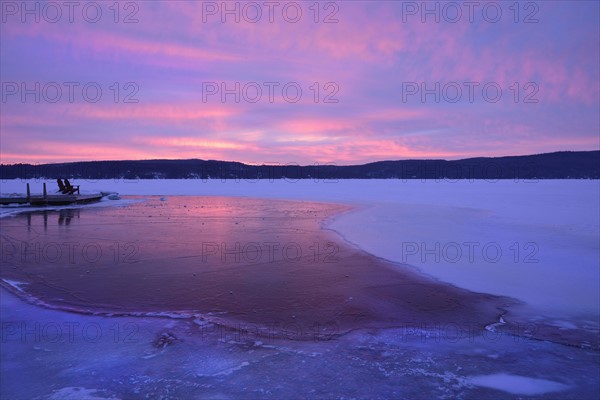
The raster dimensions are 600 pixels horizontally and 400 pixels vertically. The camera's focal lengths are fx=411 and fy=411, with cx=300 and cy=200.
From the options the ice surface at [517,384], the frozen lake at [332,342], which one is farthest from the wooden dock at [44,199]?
the ice surface at [517,384]

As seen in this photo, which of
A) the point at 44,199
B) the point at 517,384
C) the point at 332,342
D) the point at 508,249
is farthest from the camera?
the point at 44,199

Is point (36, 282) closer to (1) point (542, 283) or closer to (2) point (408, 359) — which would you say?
(2) point (408, 359)

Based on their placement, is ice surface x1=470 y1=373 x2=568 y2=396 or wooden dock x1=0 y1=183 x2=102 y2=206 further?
wooden dock x1=0 y1=183 x2=102 y2=206

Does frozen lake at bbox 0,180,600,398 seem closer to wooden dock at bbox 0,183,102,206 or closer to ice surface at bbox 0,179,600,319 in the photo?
ice surface at bbox 0,179,600,319

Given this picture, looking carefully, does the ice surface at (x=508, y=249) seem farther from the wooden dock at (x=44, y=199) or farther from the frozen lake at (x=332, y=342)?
the wooden dock at (x=44, y=199)

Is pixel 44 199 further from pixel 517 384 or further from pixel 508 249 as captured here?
pixel 517 384

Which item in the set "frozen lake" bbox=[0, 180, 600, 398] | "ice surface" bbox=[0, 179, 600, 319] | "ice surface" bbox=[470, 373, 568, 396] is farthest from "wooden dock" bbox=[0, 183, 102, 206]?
"ice surface" bbox=[470, 373, 568, 396]

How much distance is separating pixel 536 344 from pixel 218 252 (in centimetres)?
701

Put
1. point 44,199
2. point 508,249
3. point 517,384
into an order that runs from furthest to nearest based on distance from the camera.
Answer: point 44,199 → point 508,249 → point 517,384

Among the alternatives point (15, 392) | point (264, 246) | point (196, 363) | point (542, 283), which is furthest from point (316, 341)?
point (264, 246)

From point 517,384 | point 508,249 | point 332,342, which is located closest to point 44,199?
point 508,249

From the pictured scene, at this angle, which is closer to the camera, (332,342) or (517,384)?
(517,384)

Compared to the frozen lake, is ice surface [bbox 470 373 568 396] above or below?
below

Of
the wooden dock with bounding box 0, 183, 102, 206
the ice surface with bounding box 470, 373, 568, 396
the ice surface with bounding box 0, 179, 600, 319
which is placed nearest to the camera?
the ice surface with bounding box 470, 373, 568, 396
